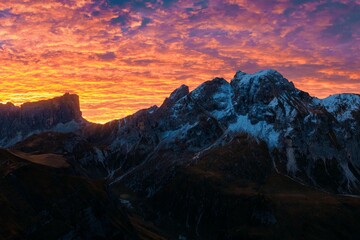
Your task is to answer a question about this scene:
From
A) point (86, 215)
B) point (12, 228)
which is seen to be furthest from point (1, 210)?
point (86, 215)

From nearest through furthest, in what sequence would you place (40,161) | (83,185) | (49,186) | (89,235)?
(89,235) → (49,186) → (83,185) → (40,161)

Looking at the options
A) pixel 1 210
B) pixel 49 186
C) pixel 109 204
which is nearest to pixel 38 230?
pixel 1 210

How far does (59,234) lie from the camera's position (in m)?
136

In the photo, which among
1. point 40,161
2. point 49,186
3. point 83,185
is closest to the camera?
point 49,186

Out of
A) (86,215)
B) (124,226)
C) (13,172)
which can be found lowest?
(124,226)

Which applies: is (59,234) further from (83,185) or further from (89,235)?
(83,185)

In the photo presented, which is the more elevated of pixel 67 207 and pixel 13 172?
pixel 13 172

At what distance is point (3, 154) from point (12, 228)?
65.8 metres

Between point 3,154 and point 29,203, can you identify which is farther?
point 3,154

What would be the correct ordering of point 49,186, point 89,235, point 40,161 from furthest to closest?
point 40,161
point 49,186
point 89,235

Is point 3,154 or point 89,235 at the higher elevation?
point 3,154

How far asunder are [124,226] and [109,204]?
40.8 ft

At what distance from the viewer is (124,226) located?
17725 centimetres

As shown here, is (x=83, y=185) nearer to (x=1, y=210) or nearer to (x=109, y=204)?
(x=109, y=204)
